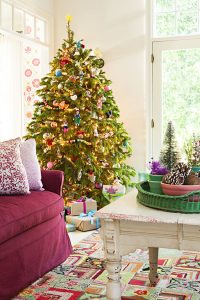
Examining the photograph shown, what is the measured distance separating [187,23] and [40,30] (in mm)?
1905

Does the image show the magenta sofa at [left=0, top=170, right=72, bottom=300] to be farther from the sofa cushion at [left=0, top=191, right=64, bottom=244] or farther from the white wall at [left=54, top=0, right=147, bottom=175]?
the white wall at [left=54, top=0, right=147, bottom=175]

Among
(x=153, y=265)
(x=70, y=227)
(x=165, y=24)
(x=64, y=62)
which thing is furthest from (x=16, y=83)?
(x=153, y=265)

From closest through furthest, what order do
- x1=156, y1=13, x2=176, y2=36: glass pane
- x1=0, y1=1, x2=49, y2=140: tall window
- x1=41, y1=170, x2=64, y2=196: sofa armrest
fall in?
x1=41, y1=170, x2=64, y2=196: sofa armrest
x1=156, y1=13, x2=176, y2=36: glass pane
x1=0, y1=1, x2=49, y2=140: tall window

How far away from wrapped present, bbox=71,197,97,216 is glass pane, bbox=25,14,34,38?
228cm

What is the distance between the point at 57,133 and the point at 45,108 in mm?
315

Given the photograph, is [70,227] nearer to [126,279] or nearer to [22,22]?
[126,279]

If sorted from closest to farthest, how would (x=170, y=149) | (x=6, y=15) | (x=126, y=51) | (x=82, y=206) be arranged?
(x=170, y=149)
(x=82, y=206)
(x=6, y=15)
(x=126, y=51)

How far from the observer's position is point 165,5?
18.4ft

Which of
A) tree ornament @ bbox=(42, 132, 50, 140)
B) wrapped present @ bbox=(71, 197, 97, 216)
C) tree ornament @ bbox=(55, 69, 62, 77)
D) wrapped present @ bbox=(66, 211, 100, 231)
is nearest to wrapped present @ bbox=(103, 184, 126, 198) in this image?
wrapped present @ bbox=(71, 197, 97, 216)

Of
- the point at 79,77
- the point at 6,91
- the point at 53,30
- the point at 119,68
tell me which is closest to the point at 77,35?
the point at 53,30

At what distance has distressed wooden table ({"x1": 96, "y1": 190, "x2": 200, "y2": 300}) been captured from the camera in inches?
79.0

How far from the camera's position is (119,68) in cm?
579

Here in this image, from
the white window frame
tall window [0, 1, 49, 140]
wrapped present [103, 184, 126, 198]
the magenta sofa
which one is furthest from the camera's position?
tall window [0, 1, 49, 140]

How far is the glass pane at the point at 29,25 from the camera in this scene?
18.0 feet
